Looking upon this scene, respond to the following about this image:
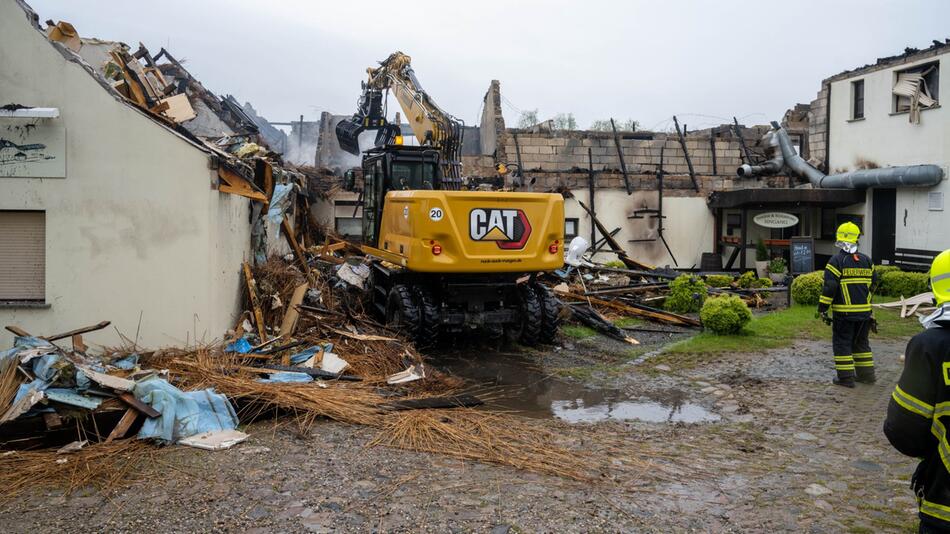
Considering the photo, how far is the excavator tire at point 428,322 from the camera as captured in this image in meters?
10.1

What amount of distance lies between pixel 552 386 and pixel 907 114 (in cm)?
1562

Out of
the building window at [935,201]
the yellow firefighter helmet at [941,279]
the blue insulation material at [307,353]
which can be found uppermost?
the building window at [935,201]

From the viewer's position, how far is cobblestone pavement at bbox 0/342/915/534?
176 inches

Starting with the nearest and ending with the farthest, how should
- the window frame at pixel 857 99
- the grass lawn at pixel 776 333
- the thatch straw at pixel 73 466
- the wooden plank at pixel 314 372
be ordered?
the thatch straw at pixel 73 466, the wooden plank at pixel 314 372, the grass lawn at pixel 776 333, the window frame at pixel 857 99

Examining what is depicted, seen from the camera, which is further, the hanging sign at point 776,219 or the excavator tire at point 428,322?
the hanging sign at point 776,219

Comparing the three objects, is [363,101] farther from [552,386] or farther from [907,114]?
[907,114]

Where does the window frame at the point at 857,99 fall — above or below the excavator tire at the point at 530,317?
above

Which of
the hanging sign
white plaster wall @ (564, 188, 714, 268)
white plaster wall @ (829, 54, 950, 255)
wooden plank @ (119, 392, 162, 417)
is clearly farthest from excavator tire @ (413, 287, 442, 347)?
white plaster wall @ (829, 54, 950, 255)

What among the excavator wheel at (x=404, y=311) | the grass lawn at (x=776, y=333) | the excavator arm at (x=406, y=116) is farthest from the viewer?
the excavator arm at (x=406, y=116)

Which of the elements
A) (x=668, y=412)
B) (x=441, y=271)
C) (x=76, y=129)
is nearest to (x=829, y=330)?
(x=668, y=412)

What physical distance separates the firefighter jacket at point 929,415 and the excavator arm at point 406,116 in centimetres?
938

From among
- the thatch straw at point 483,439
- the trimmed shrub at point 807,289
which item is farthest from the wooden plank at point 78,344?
the trimmed shrub at point 807,289

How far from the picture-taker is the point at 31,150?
26.2 feet

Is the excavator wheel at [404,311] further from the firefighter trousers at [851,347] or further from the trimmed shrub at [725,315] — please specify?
the firefighter trousers at [851,347]
